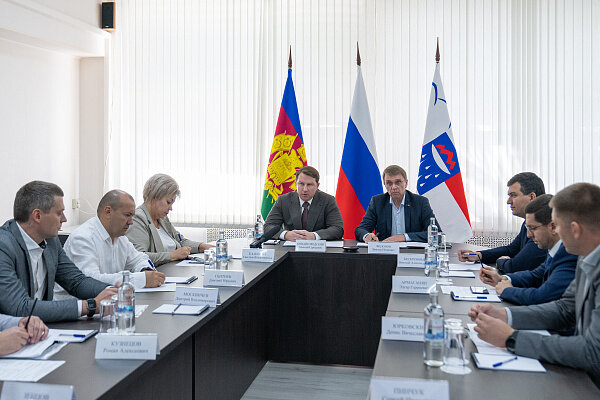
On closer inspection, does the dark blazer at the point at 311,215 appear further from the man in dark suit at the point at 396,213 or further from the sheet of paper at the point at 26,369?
the sheet of paper at the point at 26,369

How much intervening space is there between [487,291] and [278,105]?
420 cm

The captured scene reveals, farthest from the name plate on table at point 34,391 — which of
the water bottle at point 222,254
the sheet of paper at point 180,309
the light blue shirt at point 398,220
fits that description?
the light blue shirt at point 398,220

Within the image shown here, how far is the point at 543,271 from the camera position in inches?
120

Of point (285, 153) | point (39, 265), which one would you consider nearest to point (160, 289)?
point (39, 265)

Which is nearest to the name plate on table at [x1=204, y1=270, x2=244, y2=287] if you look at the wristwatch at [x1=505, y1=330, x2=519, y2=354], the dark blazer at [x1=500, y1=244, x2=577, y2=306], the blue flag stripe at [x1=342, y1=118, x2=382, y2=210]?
the dark blazer at [x1=500, y1=244, x2=577, y2=306]

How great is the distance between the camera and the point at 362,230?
16.6 feet

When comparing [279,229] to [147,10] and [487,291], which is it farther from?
[147,10]

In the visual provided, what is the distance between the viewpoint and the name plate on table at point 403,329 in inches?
84.2

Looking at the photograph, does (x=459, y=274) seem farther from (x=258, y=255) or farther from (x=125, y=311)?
(x=125, y=311)

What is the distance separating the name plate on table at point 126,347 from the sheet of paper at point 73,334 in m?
0.23

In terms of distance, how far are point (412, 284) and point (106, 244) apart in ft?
5.33

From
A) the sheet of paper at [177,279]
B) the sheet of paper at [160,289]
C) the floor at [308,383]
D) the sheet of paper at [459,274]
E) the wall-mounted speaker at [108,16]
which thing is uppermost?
the wall-mounted speaker at [108,16]

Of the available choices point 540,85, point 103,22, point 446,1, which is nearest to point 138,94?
point 103,22

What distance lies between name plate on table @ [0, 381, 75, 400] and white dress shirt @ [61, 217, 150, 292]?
146cm
